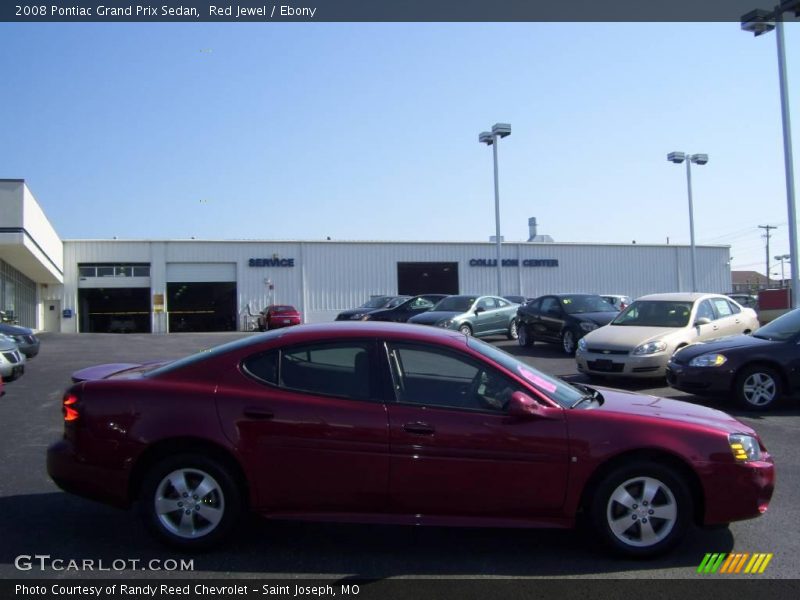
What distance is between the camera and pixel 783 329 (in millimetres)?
9875

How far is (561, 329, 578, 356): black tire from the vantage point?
16281 millimetres

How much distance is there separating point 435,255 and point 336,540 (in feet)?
132

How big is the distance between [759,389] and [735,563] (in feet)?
18.2

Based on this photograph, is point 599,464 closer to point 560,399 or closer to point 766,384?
point 560,399

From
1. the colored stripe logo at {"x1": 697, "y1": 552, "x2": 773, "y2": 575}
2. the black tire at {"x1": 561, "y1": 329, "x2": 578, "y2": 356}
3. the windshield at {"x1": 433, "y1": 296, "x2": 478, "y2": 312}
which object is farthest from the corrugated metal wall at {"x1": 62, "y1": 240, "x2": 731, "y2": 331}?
the colored stripe logo at {"x1": 697, "y1": 552, "x2": 773, "y2": 575}

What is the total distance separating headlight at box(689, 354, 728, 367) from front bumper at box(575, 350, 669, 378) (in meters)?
1.73

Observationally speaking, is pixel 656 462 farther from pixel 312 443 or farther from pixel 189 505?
pixel 189 505

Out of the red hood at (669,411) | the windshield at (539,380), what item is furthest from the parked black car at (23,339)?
the red hood at (669,411)

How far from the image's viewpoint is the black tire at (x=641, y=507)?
4359 millimetres

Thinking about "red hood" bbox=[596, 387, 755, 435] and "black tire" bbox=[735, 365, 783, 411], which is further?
"black tire" bbox=[735, 365, 783, 411]

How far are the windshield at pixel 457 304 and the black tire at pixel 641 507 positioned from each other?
1585 centimetres

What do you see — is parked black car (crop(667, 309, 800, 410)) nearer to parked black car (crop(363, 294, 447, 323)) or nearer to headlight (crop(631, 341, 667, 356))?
headlight (crop(631, 341, 667, 356))

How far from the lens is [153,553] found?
446 centimetres

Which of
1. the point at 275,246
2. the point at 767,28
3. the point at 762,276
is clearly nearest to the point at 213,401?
the point at 767,28
